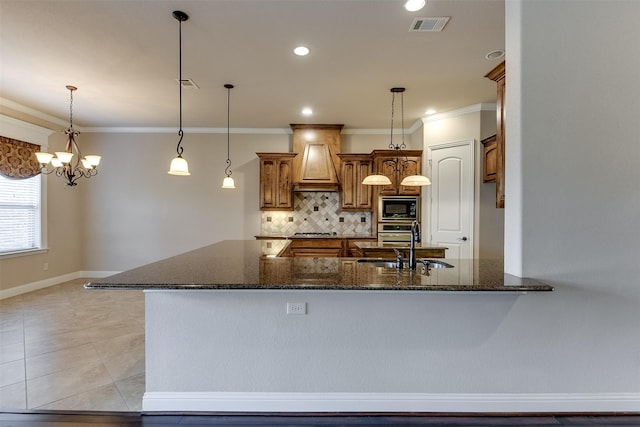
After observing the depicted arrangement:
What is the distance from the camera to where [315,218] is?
5.80 meters

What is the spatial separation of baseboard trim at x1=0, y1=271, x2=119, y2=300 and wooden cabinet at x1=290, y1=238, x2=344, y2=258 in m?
3.65

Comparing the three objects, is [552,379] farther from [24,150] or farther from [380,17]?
[24,150]

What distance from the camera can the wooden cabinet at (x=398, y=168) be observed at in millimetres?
5176

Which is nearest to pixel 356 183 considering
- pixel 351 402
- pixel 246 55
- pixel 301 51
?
pixel 301 51

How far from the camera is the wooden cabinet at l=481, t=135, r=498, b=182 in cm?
414

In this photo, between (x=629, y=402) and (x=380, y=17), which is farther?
(x=380, y=17)

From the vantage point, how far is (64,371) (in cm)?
248

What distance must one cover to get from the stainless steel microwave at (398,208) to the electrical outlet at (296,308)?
11.6ft

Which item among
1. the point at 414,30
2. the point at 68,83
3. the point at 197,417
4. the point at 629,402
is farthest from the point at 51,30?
the point at 629,402

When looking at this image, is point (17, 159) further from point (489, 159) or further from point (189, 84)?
point (489, 159)

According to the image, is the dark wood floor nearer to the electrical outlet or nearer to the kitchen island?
the kitchen island

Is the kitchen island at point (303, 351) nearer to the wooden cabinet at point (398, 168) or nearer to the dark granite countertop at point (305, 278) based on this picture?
the dark granite countertop at point (305, 278)

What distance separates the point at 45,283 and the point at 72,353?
10.4 feet

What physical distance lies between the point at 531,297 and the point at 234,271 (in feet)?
6.19
